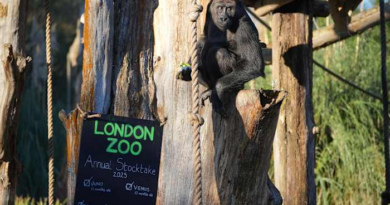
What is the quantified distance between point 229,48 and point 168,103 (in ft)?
5.45

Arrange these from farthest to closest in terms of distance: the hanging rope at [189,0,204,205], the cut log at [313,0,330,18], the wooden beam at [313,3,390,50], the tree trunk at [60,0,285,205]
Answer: the wooden beam at [313,3,390,50] → the cut log at [313,0,330,18] → the tree trunk at [60,0,285,205] → the hanging rope at [189,0,204,205]

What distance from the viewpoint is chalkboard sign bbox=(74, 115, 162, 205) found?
7.94 feet

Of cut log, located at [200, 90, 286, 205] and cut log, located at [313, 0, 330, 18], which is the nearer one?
cut log, located at [200, 90, 286, 205]

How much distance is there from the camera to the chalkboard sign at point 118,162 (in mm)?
2420

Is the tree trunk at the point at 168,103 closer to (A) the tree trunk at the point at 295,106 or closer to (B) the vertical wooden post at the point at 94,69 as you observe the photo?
(B) the vertical wooden post at the point at 94,69

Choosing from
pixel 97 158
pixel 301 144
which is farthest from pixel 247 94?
pixel 301 144

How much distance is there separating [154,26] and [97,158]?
645mm

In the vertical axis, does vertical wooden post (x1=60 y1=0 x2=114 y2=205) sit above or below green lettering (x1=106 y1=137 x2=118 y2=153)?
above

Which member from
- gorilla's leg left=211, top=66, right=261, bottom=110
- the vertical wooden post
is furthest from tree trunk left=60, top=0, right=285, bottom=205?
A: gorilla's leg left=211, top=66, right=261, bottom=110

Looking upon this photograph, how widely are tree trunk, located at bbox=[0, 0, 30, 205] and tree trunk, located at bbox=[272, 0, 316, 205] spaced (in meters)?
2.16

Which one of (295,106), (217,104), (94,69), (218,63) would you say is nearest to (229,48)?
(218,63)

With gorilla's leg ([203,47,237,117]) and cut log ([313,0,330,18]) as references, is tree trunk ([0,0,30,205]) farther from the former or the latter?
cut log ([313,0,330,18])

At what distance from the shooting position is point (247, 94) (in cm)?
272

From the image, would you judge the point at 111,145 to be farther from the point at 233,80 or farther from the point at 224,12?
the point at 224,12
